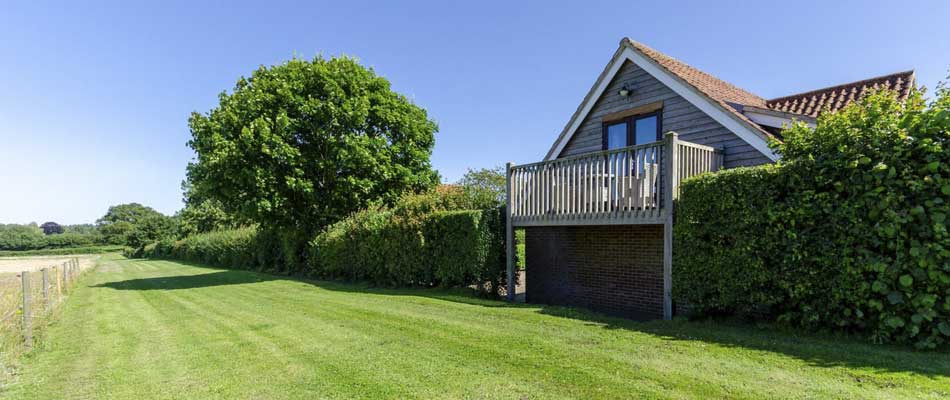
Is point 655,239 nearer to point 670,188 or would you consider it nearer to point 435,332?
point 670,188

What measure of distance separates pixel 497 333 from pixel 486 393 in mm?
2181

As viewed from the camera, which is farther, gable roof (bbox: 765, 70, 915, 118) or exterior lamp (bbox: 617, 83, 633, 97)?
exterior lamp (bbox: 617, 83, 633, 97)

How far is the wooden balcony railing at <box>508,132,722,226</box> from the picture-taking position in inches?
290

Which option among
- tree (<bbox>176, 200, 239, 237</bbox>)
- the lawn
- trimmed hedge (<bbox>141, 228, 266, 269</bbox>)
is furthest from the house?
tree (<bbox>176, 200, 239, 237</bbox>)

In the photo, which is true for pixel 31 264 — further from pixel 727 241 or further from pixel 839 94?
pixel 839 94

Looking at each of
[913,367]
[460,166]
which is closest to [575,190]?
[913,367]

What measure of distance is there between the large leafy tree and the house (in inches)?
286

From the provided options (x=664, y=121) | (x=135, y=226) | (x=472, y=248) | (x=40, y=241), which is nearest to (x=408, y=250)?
(x=472, y=248)

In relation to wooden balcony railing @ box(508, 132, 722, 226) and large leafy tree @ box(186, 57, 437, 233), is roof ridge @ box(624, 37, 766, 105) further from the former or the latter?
large leafy tree @ box(186, 57, 437, 233)

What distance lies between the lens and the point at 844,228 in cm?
520

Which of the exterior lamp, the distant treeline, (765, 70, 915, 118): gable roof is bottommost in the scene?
the distant treeline

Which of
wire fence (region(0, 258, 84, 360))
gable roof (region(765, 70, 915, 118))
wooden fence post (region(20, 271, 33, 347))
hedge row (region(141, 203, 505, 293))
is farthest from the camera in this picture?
hedge row (region(141, 203, 505, 293))

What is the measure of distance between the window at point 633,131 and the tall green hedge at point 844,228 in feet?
12.8

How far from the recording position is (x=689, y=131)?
30.9 ft
